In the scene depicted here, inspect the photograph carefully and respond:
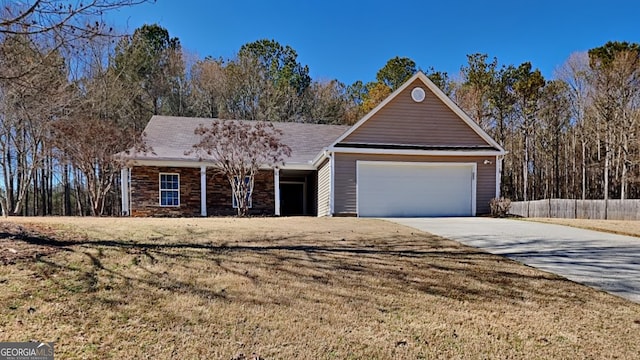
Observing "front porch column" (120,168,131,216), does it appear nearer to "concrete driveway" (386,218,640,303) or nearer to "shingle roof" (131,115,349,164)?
"shingle roof" (131,115,349,164)

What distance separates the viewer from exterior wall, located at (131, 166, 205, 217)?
14750mm

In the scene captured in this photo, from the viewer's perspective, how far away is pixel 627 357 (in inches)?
115

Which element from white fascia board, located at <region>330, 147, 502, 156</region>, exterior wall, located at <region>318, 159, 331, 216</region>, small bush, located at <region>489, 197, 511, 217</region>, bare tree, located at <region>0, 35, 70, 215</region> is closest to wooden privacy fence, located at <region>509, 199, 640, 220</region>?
small bush, located at <region>489, 197, 511, 217</region>

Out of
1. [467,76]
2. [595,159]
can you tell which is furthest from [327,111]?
[595,159]

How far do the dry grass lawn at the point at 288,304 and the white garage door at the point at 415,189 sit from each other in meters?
7.56

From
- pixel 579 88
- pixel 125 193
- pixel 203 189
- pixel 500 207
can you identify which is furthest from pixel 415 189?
pixel 579 88

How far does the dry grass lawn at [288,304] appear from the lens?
297 cm

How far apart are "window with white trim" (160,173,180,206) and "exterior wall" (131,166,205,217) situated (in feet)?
0.40

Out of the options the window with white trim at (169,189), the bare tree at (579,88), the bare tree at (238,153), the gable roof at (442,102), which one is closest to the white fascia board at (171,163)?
the window with white trim at (169,189)

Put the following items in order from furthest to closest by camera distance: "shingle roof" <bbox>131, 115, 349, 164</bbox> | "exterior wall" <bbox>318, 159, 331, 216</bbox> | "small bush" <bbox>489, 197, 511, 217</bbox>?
1. "shingle roof" <bbox>131, 115, 349, 164</bbox>
2. "exterior wall" <bbox>318, 159, 331, 216</bbox>
3. "small bush" <bbox>489, 197, 511, 217</bbox>

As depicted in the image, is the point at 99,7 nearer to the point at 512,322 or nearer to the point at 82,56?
the point at 82,56

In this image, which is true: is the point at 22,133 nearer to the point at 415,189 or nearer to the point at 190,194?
the point at 190,194

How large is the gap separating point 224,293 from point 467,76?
2713 centimetres

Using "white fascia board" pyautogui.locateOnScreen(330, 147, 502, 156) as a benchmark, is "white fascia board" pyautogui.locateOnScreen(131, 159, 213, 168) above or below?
below
